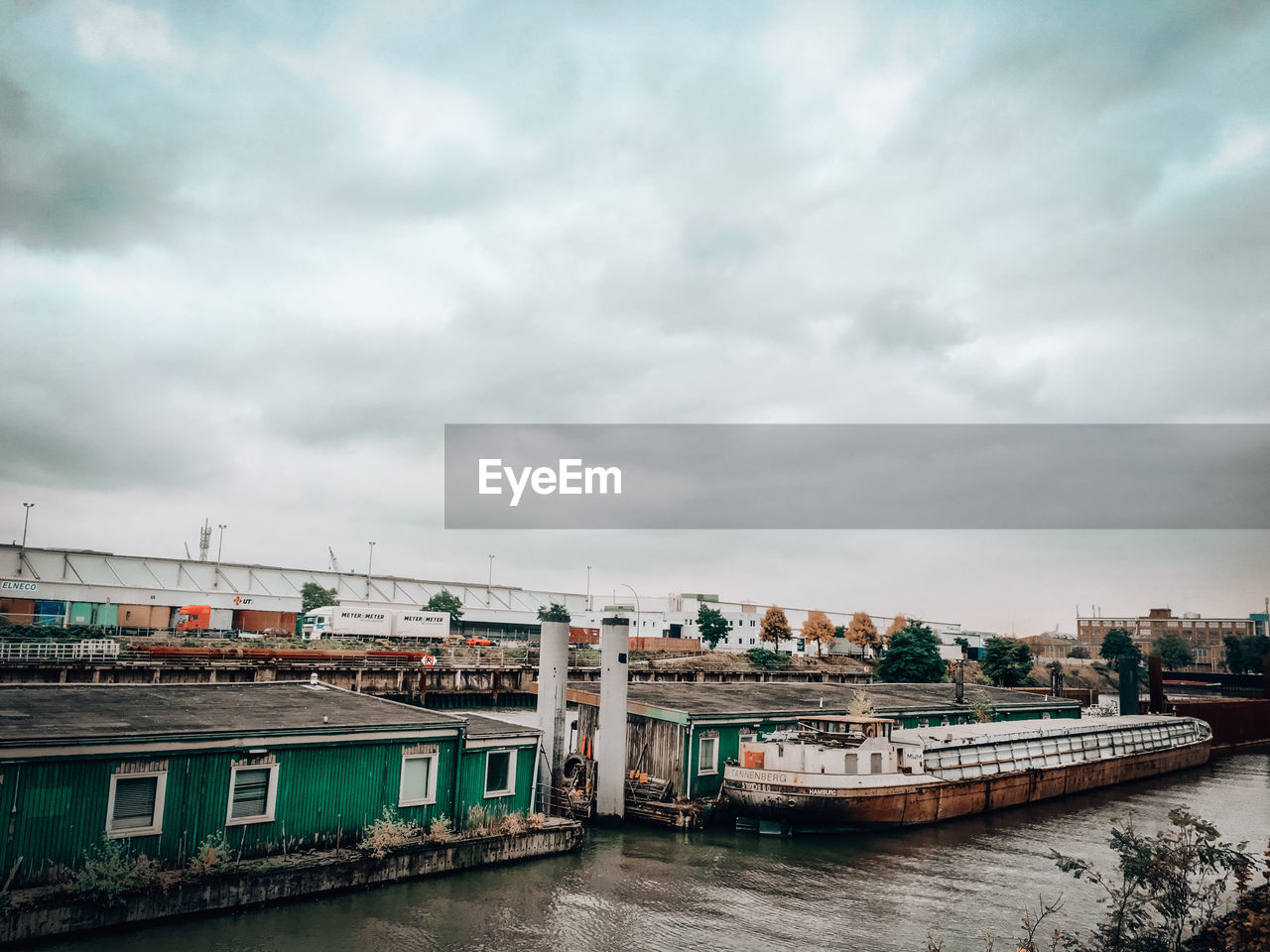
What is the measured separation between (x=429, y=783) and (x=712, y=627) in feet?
344

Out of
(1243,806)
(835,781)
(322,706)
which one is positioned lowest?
(1243,806)

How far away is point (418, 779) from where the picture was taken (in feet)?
76.8

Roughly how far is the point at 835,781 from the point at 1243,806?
26.6 meters

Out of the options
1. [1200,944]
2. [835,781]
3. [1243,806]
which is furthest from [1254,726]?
[1200,944]

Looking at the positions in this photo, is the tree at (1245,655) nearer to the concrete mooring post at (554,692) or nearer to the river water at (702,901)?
the river water at (702,901)

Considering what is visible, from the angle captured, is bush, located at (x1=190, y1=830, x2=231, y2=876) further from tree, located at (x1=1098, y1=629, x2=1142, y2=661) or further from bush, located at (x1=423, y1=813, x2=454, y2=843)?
tree, located at (x1=1098, y1=629, x2=1142, y2=661)

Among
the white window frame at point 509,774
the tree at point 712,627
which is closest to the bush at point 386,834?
the white window frame at point 509,774

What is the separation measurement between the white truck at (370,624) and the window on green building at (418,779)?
63953 mm

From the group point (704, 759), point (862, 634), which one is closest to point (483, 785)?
point (704, 759)

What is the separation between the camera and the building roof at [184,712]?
61.7 ft

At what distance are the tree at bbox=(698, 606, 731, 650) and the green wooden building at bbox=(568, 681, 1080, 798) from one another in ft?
259

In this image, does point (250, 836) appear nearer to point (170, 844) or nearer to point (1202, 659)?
point (170, 844)

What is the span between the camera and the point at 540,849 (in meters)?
24.9

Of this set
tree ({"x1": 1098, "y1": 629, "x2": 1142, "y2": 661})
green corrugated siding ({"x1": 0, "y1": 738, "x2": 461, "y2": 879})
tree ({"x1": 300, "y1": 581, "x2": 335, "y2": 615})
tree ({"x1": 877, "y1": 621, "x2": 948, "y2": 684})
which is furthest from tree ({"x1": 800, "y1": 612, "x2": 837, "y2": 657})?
green corrugated siding ({"x1": 0, "y1": 738, "x2": 461, "y2": 879})
